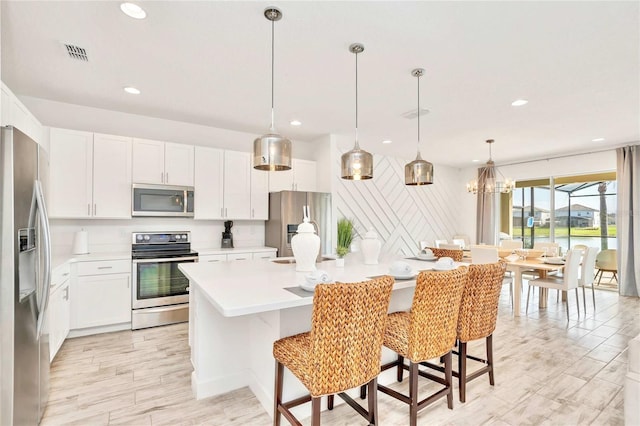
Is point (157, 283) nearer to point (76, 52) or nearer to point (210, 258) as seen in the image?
point (210, 258)

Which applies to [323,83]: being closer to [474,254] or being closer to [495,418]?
[495,418]

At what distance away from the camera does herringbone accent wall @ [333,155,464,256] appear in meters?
6.17

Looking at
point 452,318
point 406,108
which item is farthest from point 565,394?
point 406,108

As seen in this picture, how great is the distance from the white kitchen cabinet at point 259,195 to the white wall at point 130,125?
559mm

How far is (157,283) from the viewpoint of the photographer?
12.5 ft

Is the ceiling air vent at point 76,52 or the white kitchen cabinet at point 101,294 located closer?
the ceiling air vent at point 76,52

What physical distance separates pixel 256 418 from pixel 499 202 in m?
7.46

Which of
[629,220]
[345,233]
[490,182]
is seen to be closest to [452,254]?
[345,233]

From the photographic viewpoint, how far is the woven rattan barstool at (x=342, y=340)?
1465mm

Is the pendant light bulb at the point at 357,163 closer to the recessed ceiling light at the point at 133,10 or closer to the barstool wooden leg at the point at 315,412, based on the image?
the recessed ceiling light at the point at 133,10

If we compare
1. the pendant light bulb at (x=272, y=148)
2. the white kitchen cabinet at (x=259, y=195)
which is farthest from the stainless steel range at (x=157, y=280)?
the pendant light bulb at (x=272, y=148)

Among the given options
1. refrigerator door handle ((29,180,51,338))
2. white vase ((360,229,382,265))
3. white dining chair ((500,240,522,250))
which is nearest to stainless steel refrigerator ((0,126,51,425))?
refrigerator door handle ((29,180,51,338))

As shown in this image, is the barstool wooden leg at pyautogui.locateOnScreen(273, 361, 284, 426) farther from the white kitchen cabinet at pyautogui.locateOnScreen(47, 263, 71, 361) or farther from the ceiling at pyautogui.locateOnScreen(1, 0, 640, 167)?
the ceiling at pyautogui.locateOnScreen(1, 0, 640, 167)

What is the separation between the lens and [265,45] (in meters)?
2.47
